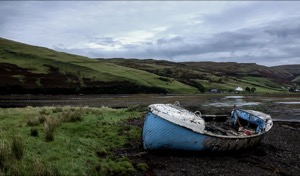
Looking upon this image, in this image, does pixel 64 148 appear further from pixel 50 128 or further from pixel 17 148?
pixel 50 128

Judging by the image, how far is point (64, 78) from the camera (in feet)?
290

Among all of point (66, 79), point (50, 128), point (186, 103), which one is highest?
→ point (66, 79)

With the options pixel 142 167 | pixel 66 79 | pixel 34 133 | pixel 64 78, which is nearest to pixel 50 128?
pixel 34 133

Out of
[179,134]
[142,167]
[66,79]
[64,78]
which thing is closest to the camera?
[142,167]

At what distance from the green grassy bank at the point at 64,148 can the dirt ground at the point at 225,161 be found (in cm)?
109

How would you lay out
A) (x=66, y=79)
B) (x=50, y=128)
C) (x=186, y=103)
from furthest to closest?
(x=66, y=79)
(x=186, y=103)
(x=50, y=128)

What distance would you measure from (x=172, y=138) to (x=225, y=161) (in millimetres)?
2839

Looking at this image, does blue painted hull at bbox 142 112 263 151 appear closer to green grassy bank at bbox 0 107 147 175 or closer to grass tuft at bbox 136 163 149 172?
green grassy bank at bbox 0 107 147 175

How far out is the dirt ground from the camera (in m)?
14.4

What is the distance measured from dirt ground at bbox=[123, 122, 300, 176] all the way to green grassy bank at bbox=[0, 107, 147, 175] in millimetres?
1085

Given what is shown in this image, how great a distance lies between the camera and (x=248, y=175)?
1412 centimetres

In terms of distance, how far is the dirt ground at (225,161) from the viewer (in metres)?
14.4

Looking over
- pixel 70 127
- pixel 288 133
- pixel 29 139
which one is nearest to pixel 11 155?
pixel 29 139

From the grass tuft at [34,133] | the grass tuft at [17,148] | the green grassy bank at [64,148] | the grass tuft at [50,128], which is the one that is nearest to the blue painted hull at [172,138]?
the green grassy bank at [64,148]
